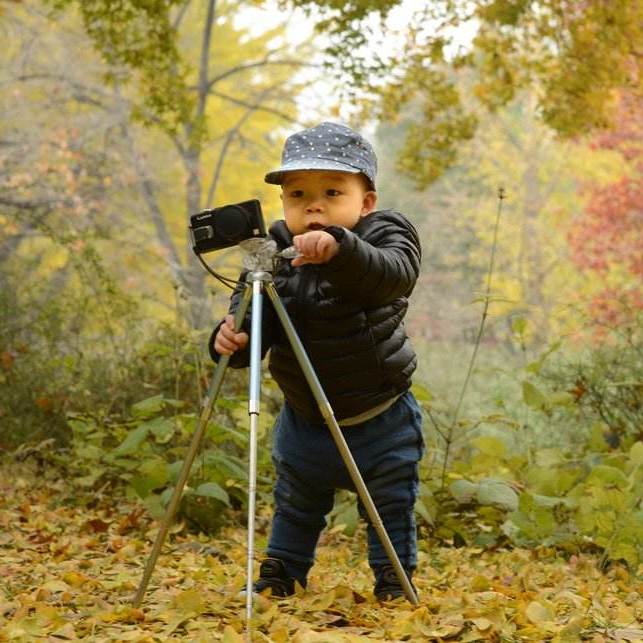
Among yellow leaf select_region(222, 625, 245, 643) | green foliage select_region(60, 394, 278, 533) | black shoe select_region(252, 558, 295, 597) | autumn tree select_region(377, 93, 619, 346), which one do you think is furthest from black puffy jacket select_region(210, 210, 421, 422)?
autumn tree select_region(377, 93, 619, 346)

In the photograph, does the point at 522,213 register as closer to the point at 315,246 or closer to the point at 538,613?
the point at 538,613

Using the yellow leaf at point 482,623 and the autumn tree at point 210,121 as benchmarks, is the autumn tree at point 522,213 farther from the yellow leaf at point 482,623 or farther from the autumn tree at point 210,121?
the yellow leaf at point 482,623

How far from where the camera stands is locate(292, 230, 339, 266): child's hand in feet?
9.52

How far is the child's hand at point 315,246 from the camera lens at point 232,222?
0.14 metres

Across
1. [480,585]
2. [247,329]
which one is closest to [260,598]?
[247,329]

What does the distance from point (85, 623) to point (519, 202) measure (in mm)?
25982

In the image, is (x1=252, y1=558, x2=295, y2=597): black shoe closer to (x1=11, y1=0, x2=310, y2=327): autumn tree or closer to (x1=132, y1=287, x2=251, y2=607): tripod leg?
(x1=132, y1=287, x2=251, y2=607): tripod leg

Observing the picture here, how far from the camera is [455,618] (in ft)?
9.94

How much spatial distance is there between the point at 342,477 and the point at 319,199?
0.82 metres

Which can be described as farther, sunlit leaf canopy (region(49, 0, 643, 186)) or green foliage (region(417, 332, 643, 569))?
sunlit leaf canopy (region(49, 0, 643, 186))

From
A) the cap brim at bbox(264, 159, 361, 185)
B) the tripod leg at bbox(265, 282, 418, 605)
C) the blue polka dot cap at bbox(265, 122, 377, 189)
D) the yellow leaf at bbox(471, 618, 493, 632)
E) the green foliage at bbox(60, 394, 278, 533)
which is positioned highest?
the blue polka dot cap at bbox(265, 122, 377, 189)

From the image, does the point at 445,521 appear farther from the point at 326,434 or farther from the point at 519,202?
the point at 519,202

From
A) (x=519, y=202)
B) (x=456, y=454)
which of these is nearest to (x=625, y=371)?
(x=456, y=454)

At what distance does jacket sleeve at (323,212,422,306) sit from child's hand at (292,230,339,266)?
0.03 meters
